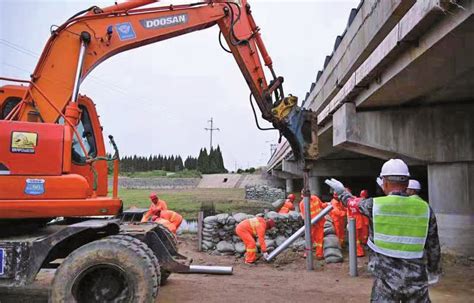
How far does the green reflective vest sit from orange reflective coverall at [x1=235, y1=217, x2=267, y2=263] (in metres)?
6.64

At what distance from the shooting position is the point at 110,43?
662 centimetres

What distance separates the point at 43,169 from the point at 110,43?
2.20m

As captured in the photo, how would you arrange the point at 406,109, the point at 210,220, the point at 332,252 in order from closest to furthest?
the point at 406,109
the point at 332,252
the point at 210,220

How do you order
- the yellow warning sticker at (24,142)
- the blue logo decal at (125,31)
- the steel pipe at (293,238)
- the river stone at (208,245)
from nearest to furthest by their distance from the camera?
1. the yellow warning sticker at (24,142)
2. the blue logo decal at (125,31)
3. the steel pipe at (293,238)
4. the river stone at (208,245)

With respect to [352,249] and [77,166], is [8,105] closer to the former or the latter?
[77,166]

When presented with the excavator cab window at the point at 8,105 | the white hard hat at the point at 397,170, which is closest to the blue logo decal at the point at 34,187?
the excavator cab window at the point at 8,105

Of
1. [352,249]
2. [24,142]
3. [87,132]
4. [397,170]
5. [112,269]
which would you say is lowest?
[352,249]

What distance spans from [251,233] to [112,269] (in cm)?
535

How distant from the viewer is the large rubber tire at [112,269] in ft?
17.1

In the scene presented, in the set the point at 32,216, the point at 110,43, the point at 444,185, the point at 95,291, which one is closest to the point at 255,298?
the point at 95,291

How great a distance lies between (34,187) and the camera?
215 inches

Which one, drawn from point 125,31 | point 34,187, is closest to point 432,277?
point 34,187

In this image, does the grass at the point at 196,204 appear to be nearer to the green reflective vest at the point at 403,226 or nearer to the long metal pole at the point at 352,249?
the long metal pole at the point at 352,249

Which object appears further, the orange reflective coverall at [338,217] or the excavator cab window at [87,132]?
the orange reflective coverall at [338,217]
